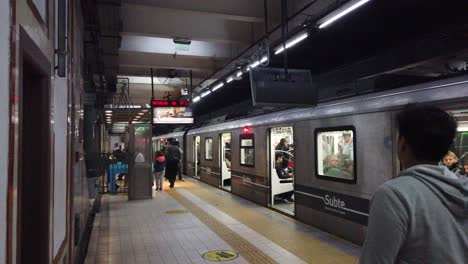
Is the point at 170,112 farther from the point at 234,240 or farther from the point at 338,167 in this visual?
the point at 338,167

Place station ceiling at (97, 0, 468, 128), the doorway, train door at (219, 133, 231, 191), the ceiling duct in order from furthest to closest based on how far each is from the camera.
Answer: train door at (219, 133, 231, 191), station ceiling at (97, 0, 468, 128), the ceiling duct, the doorway

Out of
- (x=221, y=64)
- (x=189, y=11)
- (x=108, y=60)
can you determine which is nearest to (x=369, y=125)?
(x=189, y=11)

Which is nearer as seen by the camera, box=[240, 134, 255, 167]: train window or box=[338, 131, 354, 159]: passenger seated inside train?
box=[338, 131, 354, 159]: passenger seated inside train

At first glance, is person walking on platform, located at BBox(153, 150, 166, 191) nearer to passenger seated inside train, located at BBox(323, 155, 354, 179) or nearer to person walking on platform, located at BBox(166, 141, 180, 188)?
person walking on platform, located at BBox(166, 141, 180, 188)

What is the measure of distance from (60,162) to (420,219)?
111 inches

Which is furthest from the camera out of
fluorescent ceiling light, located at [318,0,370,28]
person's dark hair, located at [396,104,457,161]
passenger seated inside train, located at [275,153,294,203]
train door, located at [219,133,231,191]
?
Answer: train door, located at [219,133,231,191]

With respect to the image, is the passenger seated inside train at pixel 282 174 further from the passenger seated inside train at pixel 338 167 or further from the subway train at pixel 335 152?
the passenger seated inside train at pixel 338 167

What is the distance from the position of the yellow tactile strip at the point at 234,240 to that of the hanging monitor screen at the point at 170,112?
3186mm

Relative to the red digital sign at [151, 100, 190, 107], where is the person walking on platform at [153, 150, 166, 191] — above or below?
below

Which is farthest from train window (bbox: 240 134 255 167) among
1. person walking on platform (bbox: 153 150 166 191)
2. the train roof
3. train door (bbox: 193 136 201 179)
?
train door (bbox: 193 136 201 179)

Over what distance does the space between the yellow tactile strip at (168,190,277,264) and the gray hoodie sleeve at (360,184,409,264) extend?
3.84 m

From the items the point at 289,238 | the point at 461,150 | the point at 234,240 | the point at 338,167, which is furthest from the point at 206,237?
the point at 461,150

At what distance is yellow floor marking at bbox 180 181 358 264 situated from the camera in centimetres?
486

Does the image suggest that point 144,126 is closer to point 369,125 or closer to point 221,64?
point 221,64
